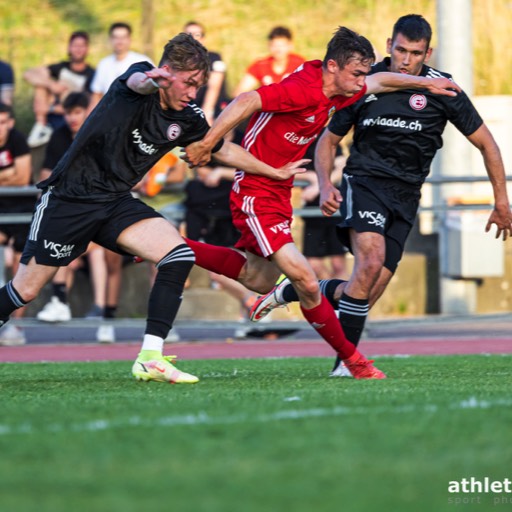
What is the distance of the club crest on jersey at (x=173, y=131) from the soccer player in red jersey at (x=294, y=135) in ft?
0.49

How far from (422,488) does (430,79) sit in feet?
14.3

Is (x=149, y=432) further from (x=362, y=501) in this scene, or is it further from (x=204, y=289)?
(x=204, y=289)

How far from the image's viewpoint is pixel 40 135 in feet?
44.7

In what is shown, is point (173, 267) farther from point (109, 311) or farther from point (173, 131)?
point (109, 311)

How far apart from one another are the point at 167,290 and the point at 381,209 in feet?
5.27

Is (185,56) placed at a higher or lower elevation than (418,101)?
higher

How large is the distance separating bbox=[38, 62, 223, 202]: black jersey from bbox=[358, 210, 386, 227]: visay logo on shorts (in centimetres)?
129

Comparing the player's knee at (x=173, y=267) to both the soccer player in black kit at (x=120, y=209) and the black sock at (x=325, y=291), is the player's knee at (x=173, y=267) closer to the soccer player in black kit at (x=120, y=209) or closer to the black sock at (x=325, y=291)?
the soccer player in black kit at (x=120, y=209)

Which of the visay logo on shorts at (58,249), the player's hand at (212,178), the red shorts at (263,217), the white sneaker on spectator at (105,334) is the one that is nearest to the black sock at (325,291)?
the red shorts at (263,217)

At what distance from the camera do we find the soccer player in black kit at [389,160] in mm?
7633

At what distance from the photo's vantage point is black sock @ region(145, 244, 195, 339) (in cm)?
678

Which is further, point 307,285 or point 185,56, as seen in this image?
point 307,285

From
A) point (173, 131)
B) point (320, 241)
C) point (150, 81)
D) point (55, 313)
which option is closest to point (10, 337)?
point (55, 313)

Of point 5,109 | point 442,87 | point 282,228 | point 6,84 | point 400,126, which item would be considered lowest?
point 282,228
